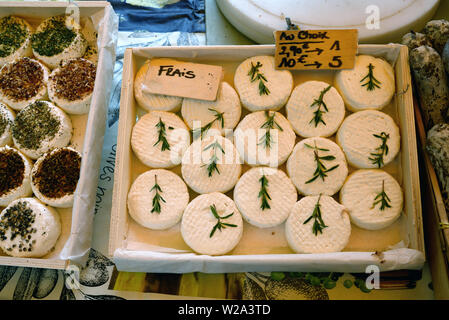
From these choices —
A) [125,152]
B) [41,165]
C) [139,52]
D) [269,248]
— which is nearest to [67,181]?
[41,165]

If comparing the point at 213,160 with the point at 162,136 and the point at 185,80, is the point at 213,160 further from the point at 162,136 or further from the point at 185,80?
the point at 185,80

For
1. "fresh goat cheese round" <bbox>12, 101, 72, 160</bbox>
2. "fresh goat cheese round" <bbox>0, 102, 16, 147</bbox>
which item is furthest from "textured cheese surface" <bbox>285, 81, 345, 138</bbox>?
"fresh goat cheese round" <bbox>0, 102, 16, 147</bbox>

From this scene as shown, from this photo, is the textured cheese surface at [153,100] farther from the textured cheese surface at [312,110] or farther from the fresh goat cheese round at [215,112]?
the textured cheese surface at [312,110]

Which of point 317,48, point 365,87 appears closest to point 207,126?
point 317,48

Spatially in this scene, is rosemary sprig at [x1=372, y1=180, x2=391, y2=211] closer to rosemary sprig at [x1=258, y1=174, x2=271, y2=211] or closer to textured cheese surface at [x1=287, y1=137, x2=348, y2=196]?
textured cheese surface at [x1=287, y1=137, x2=348, y2=196]

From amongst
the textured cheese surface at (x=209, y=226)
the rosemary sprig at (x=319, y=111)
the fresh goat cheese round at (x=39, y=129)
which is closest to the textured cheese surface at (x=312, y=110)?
the rosemary sprig at (x=319, y=111)
